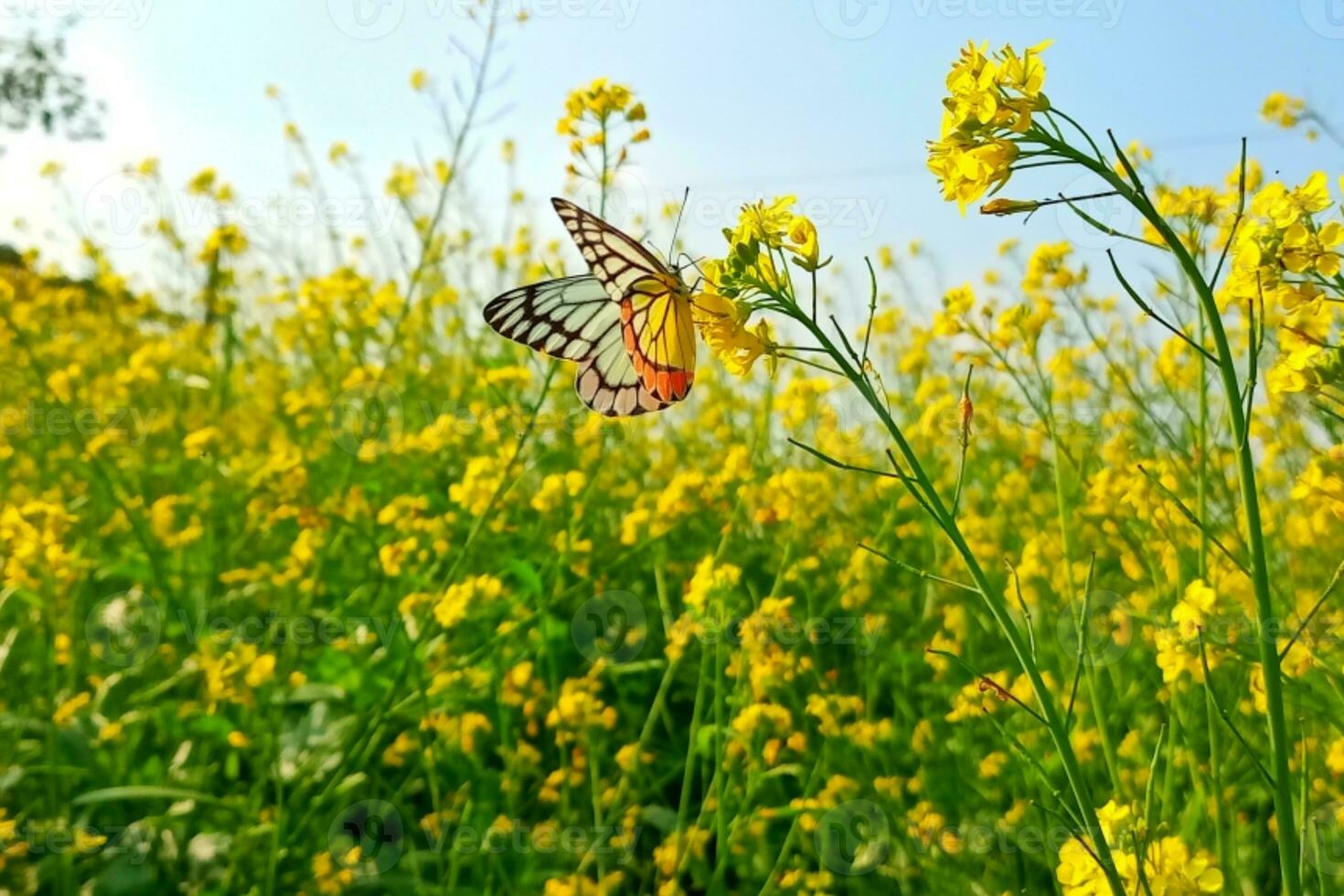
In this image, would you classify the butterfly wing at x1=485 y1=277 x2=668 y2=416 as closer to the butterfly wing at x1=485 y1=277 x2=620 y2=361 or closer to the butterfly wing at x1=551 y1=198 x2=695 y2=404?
the butterfly wing at x1=485 y1=277 x2=620 y2=361

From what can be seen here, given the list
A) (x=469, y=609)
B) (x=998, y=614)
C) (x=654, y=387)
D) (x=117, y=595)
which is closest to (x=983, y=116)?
(x=998, y=614)

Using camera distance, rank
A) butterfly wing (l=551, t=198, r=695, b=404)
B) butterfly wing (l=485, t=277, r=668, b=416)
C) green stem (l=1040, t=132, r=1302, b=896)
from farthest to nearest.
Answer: butterfly wing (l=485, t=277, r=668, b=416) → butterfly wing (l=551, t=198, r=695, b=404) → green stem (l=1040, t=132, r=1302, b=896)

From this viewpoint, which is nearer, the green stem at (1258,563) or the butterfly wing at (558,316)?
the green stem at (1258,563)

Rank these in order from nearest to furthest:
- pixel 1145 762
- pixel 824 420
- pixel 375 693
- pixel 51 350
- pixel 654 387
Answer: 1. pixel 654 387
2. pixel 1145 762
3. pixel 375 693
4. pixel 824 420
5. pixel 51 350

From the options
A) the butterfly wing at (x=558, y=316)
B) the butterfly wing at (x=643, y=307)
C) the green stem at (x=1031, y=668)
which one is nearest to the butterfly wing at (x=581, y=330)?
the butterfly wing at (x=558, y=316)

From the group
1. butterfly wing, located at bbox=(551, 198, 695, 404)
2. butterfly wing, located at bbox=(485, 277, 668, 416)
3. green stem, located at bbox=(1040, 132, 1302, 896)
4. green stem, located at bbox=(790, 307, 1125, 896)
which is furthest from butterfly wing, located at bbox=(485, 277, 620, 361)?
green stem, located at bbox=(1040, 132, 1302, 896)

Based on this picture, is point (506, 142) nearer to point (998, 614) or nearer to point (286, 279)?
point (286, 279)

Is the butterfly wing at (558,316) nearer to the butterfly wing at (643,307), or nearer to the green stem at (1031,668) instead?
the butterfly wing at (643,307)
